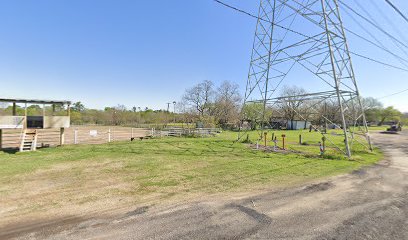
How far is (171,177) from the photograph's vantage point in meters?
8.35

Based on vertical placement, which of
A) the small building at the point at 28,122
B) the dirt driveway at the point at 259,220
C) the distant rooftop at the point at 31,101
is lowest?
the dirt driveway at the point at 259,220

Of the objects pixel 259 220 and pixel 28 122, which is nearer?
pixel 259 220

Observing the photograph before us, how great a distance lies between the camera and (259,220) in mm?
4789

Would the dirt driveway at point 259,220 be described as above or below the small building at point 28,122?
below

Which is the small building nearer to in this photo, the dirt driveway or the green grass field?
the green grass field

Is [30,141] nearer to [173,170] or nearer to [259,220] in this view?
[173,170]

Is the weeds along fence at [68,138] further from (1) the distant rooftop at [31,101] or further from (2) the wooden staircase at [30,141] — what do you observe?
(1) the distant rooftop at [31,101]

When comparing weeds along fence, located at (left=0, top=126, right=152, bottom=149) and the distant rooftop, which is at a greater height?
the distant rooftop

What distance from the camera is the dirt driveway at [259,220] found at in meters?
4.18

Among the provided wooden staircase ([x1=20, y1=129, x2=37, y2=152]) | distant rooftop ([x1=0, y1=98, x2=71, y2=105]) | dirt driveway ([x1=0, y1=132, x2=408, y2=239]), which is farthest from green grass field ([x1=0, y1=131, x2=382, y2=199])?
distant rooftop ([x1=0, y1=98, x2=71, y2=105])

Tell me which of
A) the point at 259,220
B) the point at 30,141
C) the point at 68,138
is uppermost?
the point at 30,141

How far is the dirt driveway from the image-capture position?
418 cm

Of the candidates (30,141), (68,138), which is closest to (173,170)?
(30,141)

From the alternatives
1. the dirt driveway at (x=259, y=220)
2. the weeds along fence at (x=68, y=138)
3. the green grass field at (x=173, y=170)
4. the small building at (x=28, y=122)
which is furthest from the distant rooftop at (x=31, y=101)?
the dirt driveway at (x=259, y=220)
